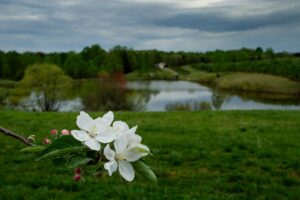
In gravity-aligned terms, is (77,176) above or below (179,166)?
above

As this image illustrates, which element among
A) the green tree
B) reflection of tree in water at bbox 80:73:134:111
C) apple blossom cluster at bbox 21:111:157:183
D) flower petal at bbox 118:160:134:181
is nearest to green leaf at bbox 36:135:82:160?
apple blossom cluster at bbox 21:111:157:183

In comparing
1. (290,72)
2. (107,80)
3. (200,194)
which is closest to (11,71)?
(107,80)

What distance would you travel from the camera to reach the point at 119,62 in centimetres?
7450

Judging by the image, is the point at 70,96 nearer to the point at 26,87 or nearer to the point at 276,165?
the point at 26,87

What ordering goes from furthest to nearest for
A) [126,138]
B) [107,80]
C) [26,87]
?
[107,80] < [26,87] < [126,138]

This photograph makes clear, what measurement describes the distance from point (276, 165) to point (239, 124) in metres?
4.81

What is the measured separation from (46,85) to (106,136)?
34478 millimetres

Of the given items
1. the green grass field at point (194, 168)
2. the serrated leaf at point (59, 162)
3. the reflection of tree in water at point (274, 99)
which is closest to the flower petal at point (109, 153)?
the serrated leaf at point (59, 162)

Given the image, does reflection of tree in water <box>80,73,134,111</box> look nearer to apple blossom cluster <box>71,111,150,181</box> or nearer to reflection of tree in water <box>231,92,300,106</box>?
reflection of tree in water <box>231,92,300,106</box>

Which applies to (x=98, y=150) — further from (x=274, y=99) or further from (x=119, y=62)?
(x=119, y=62)

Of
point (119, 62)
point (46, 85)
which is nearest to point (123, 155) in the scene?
point (46, 85)

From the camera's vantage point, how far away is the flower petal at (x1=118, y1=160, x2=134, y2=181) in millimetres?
918

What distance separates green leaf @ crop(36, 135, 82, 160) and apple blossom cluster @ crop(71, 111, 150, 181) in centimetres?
2

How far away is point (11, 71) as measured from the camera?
2827 inches
